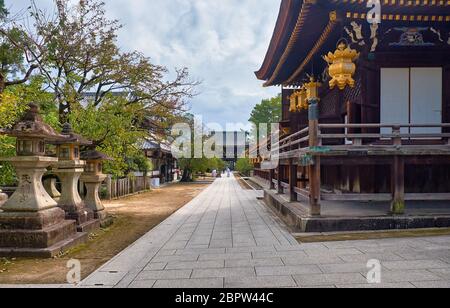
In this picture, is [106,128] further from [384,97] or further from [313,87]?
[384,97]

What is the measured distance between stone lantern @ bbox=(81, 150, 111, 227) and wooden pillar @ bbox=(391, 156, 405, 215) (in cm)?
803

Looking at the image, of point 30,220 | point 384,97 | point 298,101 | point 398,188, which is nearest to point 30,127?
point 30,220

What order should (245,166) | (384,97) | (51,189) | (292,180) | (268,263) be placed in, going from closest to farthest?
(268,263)
(384,97)
(51,189)
(292,180)
(245,166)

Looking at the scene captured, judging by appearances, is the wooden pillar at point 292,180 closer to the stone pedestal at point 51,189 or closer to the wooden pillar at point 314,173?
the wooden pillar at point 314,173

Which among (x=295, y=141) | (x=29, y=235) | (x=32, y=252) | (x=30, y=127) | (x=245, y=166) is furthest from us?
(x=245, y=166)

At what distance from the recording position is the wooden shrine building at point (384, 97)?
7590 millimetres

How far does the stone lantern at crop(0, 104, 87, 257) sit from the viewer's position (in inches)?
274

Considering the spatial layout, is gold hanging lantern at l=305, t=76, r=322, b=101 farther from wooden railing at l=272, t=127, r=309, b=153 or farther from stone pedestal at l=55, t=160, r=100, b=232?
stone pedestal at l=55, t=160, r=100, b=232

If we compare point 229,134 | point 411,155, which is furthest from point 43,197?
point 229,134

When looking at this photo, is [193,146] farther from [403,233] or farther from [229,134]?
[229,134]

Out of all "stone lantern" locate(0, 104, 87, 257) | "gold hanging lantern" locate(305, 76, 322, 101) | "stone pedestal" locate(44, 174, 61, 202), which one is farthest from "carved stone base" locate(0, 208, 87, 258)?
"gold hanging lantern" locate(305, 76, 322, 101)

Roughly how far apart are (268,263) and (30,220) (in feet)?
16.0

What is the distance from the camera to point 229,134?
77938mm

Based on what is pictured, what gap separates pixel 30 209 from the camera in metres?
7.18
